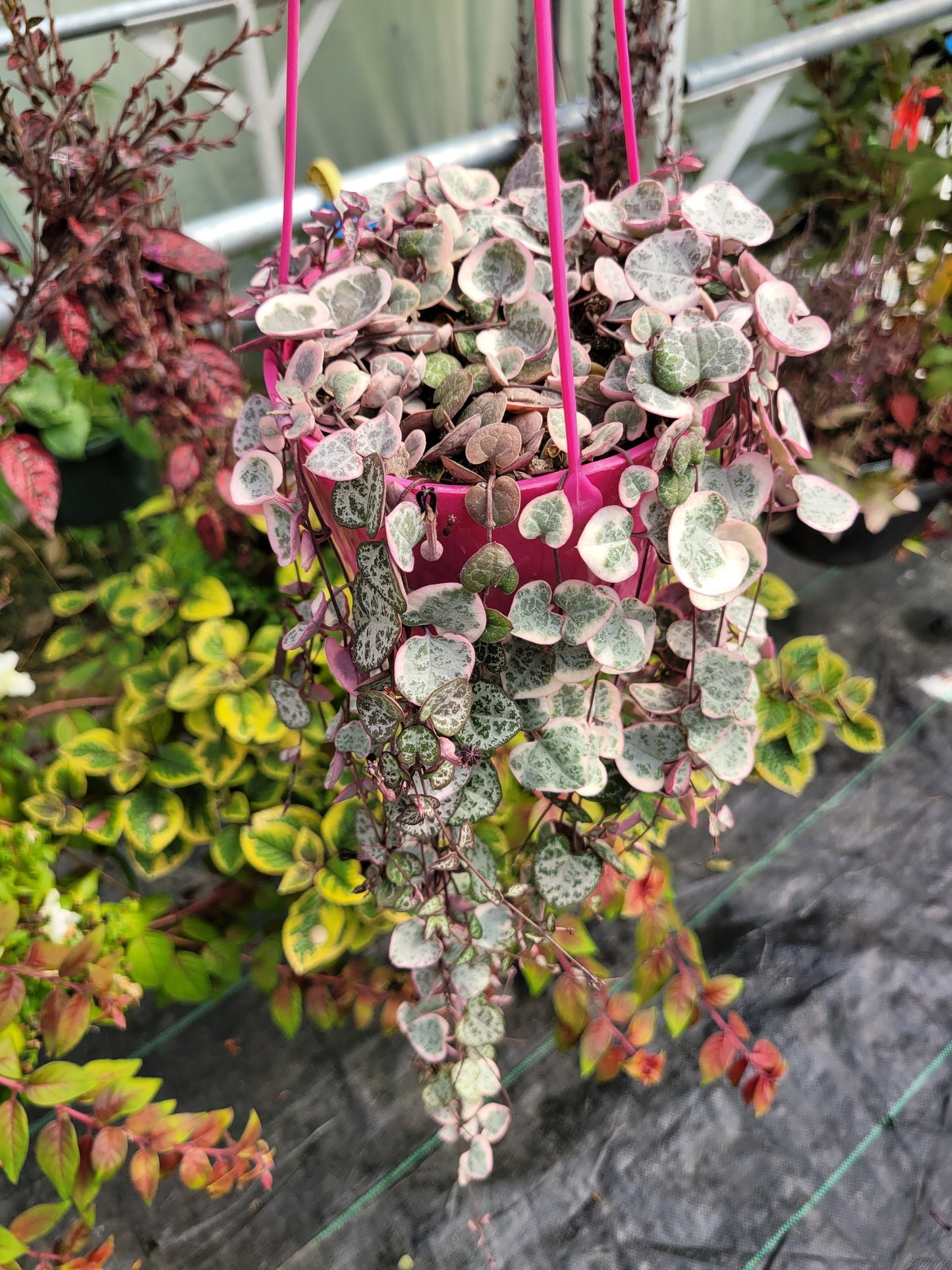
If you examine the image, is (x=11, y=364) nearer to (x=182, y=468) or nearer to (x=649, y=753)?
(x=182, y=468)

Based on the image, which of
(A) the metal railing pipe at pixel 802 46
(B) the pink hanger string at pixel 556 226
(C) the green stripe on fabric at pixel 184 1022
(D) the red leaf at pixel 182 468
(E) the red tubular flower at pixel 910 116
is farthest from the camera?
(E) the red tubular flower at pixel 910 116

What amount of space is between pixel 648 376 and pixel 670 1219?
102 centimetres

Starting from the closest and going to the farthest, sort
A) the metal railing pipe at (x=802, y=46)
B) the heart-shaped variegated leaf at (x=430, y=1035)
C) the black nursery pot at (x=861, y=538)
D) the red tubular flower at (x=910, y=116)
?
the heart-shaped variegated leaf at (x=430, y=1035)
the metal railing pipe at (x=802, y=46)
the black nursery pot at (x=861, y=538)
the red tubular flower at (x=910, y=116)

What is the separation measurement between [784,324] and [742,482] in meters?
0.11

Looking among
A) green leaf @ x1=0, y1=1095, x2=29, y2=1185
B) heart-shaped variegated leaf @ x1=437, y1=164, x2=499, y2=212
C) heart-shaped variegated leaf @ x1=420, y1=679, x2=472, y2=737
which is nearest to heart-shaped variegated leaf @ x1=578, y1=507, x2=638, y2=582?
heart-shaped variegated leaf @ x1=420, y1=679, x2=472, y2=737

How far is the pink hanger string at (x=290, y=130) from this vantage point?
Result: 1.66 ft

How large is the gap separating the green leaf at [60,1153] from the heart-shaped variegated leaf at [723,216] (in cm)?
90

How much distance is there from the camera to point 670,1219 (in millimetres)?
1010

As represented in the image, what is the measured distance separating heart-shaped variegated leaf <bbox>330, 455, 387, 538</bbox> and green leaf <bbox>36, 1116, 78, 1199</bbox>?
61 centimetres

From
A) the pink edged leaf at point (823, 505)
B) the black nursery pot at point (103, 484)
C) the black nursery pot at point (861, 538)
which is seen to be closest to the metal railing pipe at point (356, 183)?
the black nursery pot at point (103, 484)

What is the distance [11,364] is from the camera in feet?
2.96

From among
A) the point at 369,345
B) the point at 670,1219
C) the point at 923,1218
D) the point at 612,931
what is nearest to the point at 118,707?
the point at 369,345

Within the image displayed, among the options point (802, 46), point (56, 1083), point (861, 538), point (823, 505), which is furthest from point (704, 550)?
point (802, 46)

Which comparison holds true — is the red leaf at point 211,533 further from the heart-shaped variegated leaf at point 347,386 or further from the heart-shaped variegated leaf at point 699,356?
the heart-shaped variegated leaf at point 699,356
